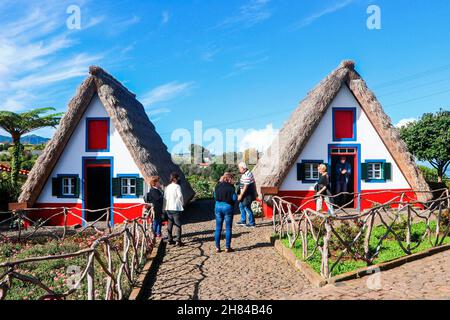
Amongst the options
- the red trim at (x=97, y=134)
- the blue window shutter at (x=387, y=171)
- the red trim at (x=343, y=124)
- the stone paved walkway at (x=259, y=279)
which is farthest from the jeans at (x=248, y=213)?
the blue window shutter at (x=387, y=171)

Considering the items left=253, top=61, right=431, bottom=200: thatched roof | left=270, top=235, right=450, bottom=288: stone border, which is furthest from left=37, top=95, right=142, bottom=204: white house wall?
left=270, top=235, right=450, bottom=288: stone border

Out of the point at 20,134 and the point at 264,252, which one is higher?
the point at 20,134

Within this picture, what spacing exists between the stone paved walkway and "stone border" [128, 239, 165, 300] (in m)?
0.16

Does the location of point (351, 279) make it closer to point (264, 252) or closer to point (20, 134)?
point (264, 252)

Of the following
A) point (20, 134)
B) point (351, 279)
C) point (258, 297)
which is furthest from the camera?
point (20, 134)

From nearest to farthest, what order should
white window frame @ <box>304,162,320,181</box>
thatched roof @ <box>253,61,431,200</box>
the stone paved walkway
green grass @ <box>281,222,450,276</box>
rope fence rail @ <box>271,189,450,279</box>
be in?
the stone paved walkway < rope fence rail @ <box>271,189,450,279</box> < green grass @ <box>281,222,450,276</box> < thatched roof @ <box>253,61,431,200</box> < white window frame @ <box>304,162,320,181</box>

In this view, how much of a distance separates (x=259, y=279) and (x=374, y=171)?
9.50m

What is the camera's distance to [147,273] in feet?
23.7

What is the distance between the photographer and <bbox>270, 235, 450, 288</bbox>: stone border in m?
6.32

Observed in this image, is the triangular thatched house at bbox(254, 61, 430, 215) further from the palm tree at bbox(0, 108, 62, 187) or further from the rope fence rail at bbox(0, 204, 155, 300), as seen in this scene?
the palm tree at bbox(0, 108, 62, 187)

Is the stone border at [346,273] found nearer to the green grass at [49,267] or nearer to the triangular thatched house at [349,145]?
the green grass at [49,267]

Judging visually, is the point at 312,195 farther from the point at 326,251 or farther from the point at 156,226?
the point at 326,251

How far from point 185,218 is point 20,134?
1192 cm
